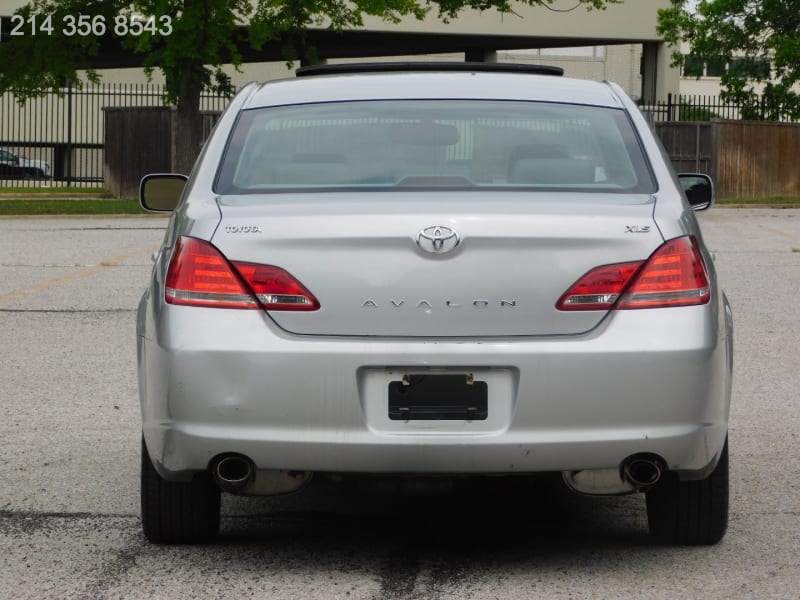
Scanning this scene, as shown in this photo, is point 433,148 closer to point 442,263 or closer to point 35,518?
point 442,263

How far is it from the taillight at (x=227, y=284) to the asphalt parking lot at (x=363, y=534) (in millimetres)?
799

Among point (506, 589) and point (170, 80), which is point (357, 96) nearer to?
point (506, 589)

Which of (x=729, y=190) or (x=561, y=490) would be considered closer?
(x=561, y=490)

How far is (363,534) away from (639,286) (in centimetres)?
132

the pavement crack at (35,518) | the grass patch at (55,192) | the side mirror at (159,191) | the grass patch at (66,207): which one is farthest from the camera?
the grass patch at (55,192)

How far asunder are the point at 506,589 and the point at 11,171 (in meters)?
39.9

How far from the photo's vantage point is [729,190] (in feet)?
110

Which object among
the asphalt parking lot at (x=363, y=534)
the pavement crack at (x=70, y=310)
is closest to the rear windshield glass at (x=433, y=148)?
the asphalt parking lot at (x=363, y=534)

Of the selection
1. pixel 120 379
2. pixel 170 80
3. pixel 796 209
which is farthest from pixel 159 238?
pixel 796 209

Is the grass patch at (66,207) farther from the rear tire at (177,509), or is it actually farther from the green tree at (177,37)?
the rear tire at (177,509)

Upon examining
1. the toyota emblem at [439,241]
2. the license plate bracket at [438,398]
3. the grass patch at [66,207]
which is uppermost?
the toyota emblem at [439,241]

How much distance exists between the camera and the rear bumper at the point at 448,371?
3941 mm

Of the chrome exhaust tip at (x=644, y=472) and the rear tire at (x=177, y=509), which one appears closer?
the chrome exhaust tip at (x=644, y=472)

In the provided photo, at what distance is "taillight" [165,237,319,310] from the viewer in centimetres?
402
